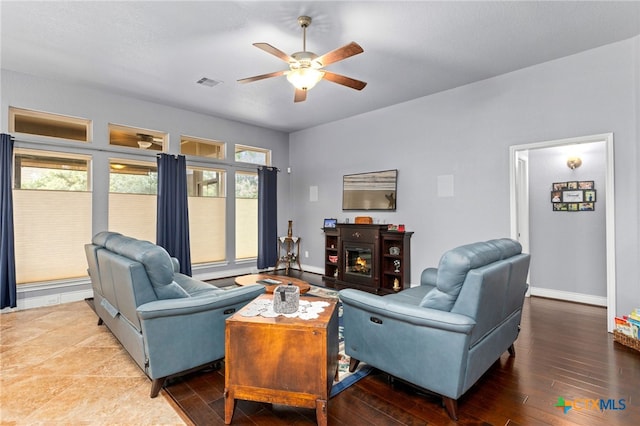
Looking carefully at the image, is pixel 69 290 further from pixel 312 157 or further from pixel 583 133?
pixel 583 133

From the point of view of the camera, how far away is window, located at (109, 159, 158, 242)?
5020 millimetres

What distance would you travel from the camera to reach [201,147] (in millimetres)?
6117

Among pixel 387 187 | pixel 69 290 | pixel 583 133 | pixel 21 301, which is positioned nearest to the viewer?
pixel 583 133

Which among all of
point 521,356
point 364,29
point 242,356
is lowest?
point 521,356

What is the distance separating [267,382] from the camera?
1.83 m

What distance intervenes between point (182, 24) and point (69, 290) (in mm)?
4057

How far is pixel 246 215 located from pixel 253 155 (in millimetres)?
1330

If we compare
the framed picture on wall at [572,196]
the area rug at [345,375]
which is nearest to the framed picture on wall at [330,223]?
the area rug at [345,375]

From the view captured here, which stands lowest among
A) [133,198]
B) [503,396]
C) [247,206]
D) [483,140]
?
[503,396]

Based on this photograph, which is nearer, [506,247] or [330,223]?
[506,247]

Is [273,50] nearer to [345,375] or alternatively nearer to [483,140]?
[345,375]

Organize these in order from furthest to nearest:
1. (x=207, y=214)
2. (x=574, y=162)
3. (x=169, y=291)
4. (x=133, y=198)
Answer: (x=207, y=214)
(x=133, y=198)
(x=574, y=162)
(x=169, y=291)

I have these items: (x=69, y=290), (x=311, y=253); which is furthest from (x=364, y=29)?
(x=69, y=290)

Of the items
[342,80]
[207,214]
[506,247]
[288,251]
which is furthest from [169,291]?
[288,251]
